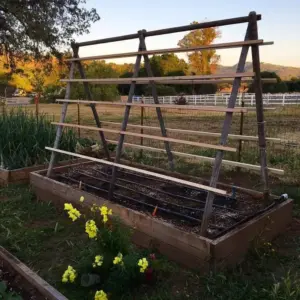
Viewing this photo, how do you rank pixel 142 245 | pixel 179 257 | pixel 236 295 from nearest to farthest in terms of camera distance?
pixel 236 295, pixel 179 257, pixel 142 245

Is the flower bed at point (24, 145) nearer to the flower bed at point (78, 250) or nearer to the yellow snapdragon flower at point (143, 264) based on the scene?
the flower bed at point (78, 250)

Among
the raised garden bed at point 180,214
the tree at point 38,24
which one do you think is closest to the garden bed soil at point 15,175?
the raised garden bed at point 180,214

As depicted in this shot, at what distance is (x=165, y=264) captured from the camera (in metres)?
2.92

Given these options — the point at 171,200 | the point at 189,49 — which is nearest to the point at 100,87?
the point at 171,200

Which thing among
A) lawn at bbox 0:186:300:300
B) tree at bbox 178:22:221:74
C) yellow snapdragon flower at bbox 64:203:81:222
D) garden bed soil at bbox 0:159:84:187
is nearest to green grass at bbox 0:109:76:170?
garden bed soil at bbox 0:159:84:187

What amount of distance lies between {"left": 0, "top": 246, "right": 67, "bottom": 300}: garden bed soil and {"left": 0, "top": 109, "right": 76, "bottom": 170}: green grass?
9.70 feet

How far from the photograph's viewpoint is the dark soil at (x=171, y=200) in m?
3.44

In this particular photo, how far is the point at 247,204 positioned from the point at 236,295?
1518 millimetres

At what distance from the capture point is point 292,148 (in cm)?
768

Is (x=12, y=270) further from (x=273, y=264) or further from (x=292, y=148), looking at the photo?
(x=292, y=148)

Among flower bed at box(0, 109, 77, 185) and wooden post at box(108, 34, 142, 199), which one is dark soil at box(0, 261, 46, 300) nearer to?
wooden post at box(108, 34, 142, 199)

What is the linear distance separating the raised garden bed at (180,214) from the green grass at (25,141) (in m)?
0.86

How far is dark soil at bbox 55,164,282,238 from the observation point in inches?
136

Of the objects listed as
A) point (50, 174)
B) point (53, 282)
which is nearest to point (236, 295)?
point (53, 282)
